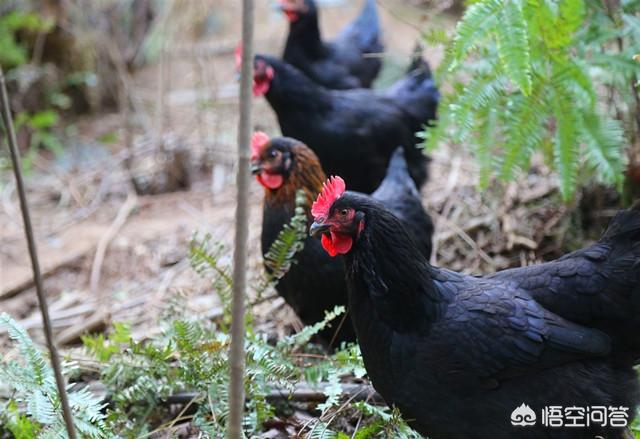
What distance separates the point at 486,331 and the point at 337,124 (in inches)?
122

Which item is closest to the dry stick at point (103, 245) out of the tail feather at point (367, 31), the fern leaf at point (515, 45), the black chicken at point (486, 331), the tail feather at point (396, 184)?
the tail feather at point (396, 184)

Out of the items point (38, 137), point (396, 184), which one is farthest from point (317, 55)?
point (38, 137)

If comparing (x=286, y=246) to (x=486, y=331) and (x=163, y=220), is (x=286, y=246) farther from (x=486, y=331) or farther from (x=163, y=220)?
(x=163, y=220)

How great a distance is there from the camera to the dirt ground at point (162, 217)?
5383 millimetres

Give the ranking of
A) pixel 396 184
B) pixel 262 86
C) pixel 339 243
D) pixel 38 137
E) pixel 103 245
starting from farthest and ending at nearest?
pixel 38 137
pixel 103 245
pixel 262 86
pixel 396 184
pixel 339 243

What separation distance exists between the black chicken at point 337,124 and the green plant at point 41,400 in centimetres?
302

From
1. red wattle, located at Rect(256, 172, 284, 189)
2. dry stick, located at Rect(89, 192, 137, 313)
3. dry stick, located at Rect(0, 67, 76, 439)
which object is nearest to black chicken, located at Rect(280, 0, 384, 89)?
dry stick, located at Rect(89, 192, 137, 313)

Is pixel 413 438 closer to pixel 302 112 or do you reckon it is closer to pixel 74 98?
pixel 302 112

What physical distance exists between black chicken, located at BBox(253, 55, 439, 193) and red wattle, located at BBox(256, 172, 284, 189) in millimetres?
1432

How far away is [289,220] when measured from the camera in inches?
173

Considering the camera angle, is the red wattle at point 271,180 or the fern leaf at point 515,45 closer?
the fern leaf at point 515,45

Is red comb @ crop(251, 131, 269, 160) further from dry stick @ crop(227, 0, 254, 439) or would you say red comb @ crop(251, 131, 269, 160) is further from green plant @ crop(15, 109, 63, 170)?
green plant @ crop(15, 109, 63, 170)

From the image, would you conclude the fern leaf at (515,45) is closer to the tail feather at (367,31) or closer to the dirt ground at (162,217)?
the dirt ground at (162,217)

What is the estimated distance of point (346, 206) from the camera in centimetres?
324
